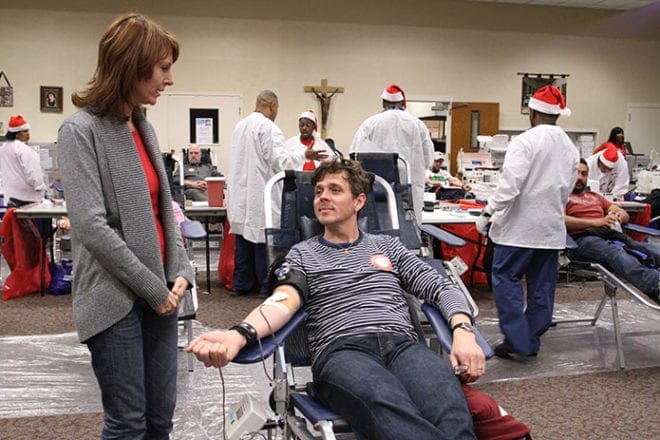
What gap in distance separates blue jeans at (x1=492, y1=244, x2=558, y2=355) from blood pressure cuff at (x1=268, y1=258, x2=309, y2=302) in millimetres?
1639

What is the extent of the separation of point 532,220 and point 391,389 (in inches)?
74.4

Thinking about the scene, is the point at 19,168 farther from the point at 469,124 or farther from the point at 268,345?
the point at 469,124

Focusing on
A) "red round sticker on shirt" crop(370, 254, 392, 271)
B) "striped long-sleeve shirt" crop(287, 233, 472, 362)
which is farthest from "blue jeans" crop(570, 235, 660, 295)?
"red round sticker on shirt" crop(370, 254, 392, 271)

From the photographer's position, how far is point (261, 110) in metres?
4.52

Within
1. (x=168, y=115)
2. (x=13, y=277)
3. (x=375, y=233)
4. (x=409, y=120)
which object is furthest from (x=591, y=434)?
(x=168, y=115)

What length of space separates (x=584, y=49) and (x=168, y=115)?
6.38m

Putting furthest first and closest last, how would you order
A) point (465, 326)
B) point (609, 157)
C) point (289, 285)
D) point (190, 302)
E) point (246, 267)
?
1. point (609, 157)
2. point (246, 267)
3. point (190, 302)
4. point (289, 285)
5. point (465, 326)

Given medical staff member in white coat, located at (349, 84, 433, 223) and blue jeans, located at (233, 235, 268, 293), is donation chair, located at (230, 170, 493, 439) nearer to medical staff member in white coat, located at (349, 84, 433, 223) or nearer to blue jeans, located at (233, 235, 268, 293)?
medical staff member in white coat, located at (349, 84, 433, 223)

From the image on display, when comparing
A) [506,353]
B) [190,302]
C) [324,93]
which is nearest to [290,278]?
[190,302]

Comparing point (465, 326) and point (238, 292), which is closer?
point (465, 326)

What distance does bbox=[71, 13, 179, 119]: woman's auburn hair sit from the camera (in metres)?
1.39

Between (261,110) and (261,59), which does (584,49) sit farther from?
(261,110)

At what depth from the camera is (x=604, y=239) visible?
12.2 feet

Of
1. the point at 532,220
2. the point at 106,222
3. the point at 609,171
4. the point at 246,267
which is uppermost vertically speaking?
the point at 609,171
